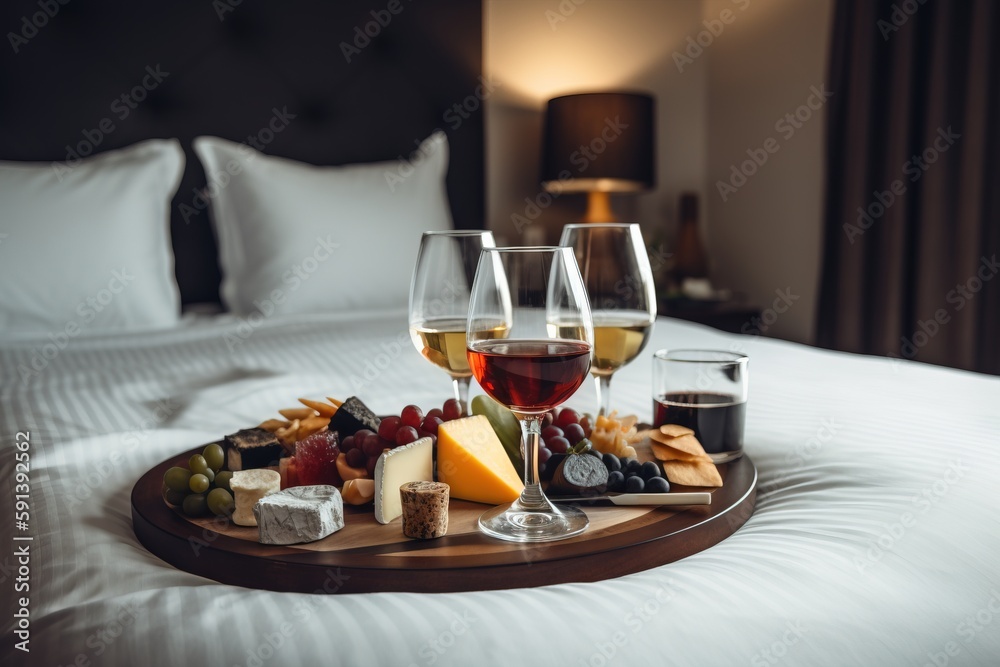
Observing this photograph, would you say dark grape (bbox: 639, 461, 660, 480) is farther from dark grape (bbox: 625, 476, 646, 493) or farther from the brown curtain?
the brown curtain

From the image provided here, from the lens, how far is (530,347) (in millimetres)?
683

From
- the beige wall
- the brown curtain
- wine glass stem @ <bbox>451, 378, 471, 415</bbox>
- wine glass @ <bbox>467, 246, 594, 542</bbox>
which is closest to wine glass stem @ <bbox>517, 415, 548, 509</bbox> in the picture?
wine glass @ <bbox>467, 246, 594, 542</bbox>

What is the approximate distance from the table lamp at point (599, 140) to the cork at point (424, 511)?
8.26 feet

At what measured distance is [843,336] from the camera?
3.02 m

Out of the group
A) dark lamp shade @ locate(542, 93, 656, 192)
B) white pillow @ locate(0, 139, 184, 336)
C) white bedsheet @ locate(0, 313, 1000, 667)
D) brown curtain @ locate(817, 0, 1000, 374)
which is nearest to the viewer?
white bedsheet @ locate(0, 313, 1000, 667)

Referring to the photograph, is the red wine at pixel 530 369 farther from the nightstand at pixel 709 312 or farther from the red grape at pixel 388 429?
the nightstand at pixel 709 312

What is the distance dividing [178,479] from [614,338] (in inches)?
19.2

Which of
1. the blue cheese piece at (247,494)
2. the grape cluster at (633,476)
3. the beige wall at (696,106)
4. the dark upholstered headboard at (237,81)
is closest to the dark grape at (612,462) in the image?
the grape cluster at (633,476)

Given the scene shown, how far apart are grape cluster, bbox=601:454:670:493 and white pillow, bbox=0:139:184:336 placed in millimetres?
1566

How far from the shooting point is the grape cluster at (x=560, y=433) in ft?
2.55

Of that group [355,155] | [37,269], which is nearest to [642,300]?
[37,269]

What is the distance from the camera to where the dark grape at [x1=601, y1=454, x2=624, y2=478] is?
29.7 inches

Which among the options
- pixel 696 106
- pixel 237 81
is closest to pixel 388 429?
pixel 237 81

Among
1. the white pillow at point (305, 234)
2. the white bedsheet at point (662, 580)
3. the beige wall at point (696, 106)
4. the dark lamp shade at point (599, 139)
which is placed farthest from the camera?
the beige wall at point (696, 106)
